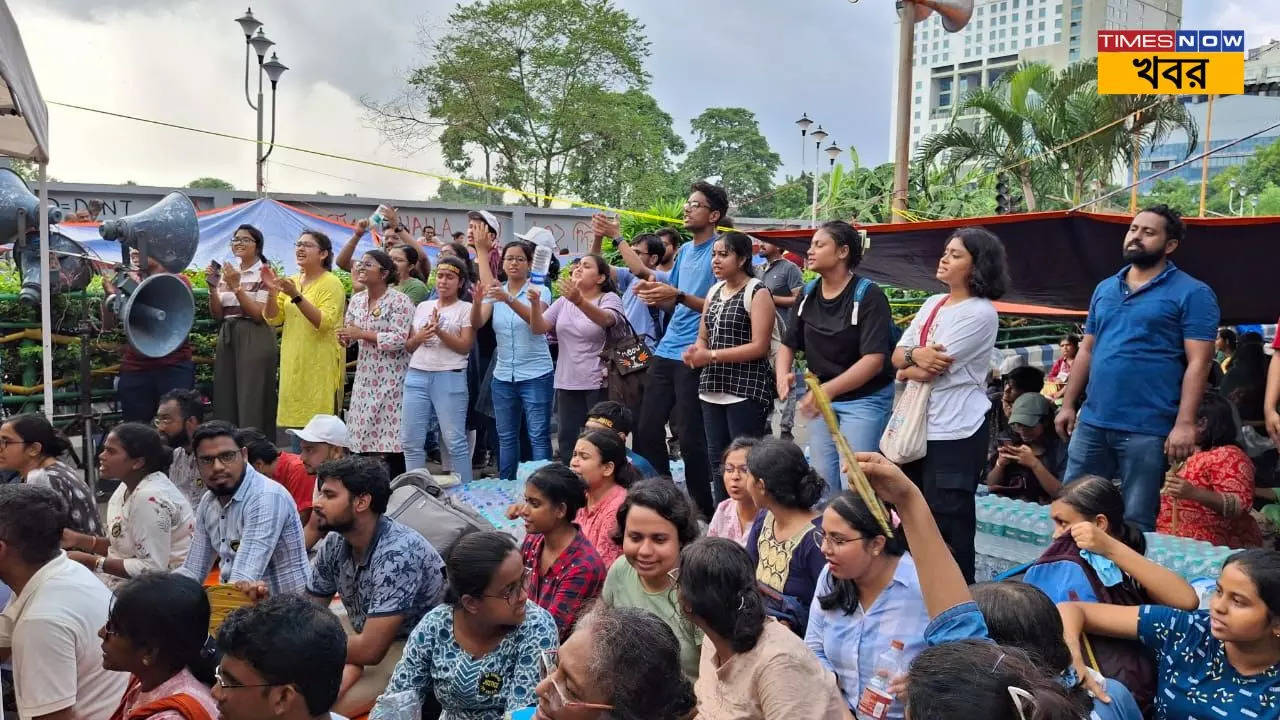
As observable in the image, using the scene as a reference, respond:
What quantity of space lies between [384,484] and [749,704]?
1.81 metres

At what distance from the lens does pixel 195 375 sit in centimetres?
819

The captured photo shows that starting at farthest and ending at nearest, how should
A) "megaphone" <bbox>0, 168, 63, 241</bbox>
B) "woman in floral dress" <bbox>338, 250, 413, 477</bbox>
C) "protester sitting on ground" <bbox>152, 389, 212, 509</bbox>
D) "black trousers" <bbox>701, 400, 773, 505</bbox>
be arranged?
"woman in floral dress" <bbox>338, 250, 413, 477</bbox>
"megaphone" <bbox>0, 168, 63, 241</bbox>
"protester sitting on ground" <bbox>152, 389, 212, 509</bbox>
"black trousers" <bbox>701, 400, 773, 505</bbox>

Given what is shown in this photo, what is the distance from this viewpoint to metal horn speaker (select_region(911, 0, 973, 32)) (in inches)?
313

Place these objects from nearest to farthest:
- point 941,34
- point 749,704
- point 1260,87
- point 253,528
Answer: point 749,704 → point 253,528 → point 1260,87 → point 941,34

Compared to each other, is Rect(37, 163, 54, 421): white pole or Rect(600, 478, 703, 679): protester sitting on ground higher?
Rect(37, 163, 54, 421): white pole

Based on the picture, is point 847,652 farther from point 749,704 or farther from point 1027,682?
point 1027,682

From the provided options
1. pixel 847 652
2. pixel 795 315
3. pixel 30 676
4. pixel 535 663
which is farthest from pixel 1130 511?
pixel 30 676

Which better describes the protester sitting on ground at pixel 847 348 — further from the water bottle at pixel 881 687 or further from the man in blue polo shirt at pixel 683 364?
the water bottle at pixel 881 687

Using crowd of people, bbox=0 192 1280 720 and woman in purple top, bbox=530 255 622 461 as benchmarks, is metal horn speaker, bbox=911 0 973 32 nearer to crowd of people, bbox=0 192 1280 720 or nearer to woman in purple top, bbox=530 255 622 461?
crowd of people, bbox=0 192 1280 720

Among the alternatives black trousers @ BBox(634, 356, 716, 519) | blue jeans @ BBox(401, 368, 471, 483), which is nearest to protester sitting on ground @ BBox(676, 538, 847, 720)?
black trousers @ BBox(634, 356, 716, 519)

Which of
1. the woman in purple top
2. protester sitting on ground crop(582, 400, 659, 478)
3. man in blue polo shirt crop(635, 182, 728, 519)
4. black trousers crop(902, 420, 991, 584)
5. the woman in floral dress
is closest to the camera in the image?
black trousers crop(902, 420, 991, 584)

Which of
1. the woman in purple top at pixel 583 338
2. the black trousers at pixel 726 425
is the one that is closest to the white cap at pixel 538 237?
the woman in purple top at pixel 583 338

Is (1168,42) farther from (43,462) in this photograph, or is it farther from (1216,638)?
(43,462)

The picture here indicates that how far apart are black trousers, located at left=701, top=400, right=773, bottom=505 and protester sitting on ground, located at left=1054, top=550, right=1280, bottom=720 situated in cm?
257
